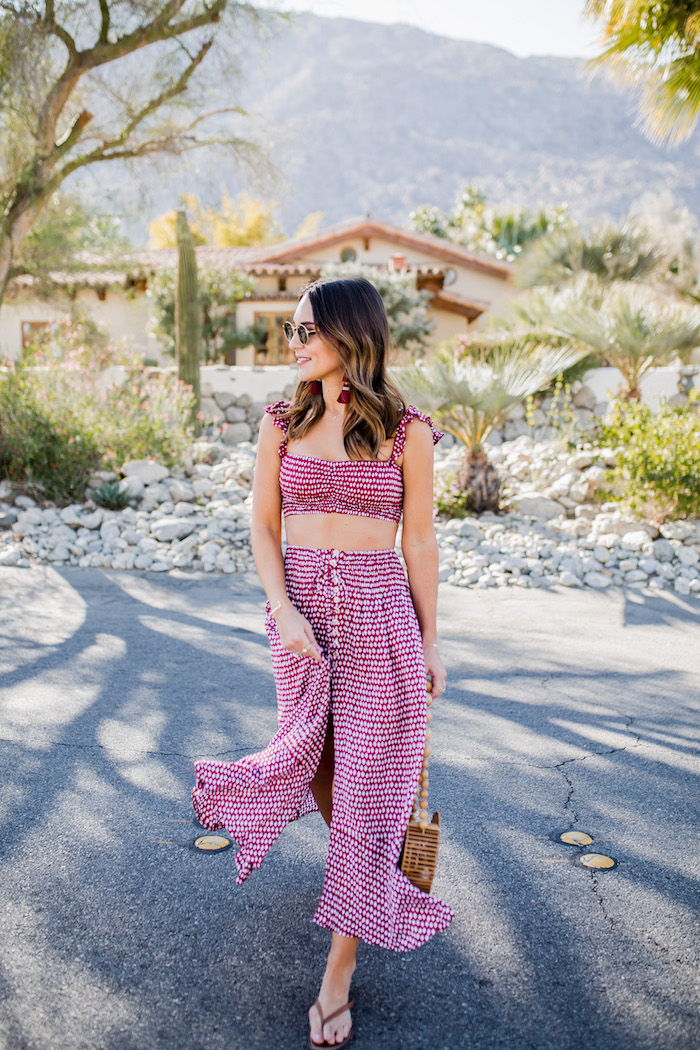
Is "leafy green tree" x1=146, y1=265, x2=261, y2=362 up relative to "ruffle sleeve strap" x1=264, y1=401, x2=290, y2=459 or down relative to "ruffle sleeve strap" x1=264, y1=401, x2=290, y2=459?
up

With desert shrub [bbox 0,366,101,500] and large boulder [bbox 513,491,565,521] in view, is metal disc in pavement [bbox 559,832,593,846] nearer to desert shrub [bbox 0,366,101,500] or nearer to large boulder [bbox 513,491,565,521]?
large boulder [bbox 513,491,565,521]

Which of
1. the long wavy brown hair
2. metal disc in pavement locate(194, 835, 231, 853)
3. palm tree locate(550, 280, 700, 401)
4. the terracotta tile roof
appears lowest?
metal disc in pavement locate(194, 835, 231, 853)

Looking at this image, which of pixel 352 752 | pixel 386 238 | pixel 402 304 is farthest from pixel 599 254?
pixel 352 752

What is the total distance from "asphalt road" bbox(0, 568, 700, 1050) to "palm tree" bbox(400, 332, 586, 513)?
357 centimetres

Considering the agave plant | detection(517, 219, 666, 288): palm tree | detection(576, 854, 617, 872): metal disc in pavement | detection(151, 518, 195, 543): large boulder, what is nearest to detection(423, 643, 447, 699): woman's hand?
detection(576, 854, 617, 872): metal disc in pavement

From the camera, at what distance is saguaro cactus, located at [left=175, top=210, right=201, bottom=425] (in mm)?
12086

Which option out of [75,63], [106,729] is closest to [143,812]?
[106,729]

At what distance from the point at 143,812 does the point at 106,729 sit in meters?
0.85

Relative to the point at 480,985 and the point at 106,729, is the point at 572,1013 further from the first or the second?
the point at 106,729

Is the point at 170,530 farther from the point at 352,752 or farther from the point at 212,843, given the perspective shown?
the point at 352,752

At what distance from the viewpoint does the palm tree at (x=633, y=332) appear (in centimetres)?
1036

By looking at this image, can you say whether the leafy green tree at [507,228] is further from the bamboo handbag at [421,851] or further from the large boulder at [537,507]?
the bamboo handbag at [421,851]

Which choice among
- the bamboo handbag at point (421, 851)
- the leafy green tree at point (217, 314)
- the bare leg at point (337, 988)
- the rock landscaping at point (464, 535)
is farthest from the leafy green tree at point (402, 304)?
the bare leg at point (337, 988)

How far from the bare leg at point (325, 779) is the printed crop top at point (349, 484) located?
64 cm
